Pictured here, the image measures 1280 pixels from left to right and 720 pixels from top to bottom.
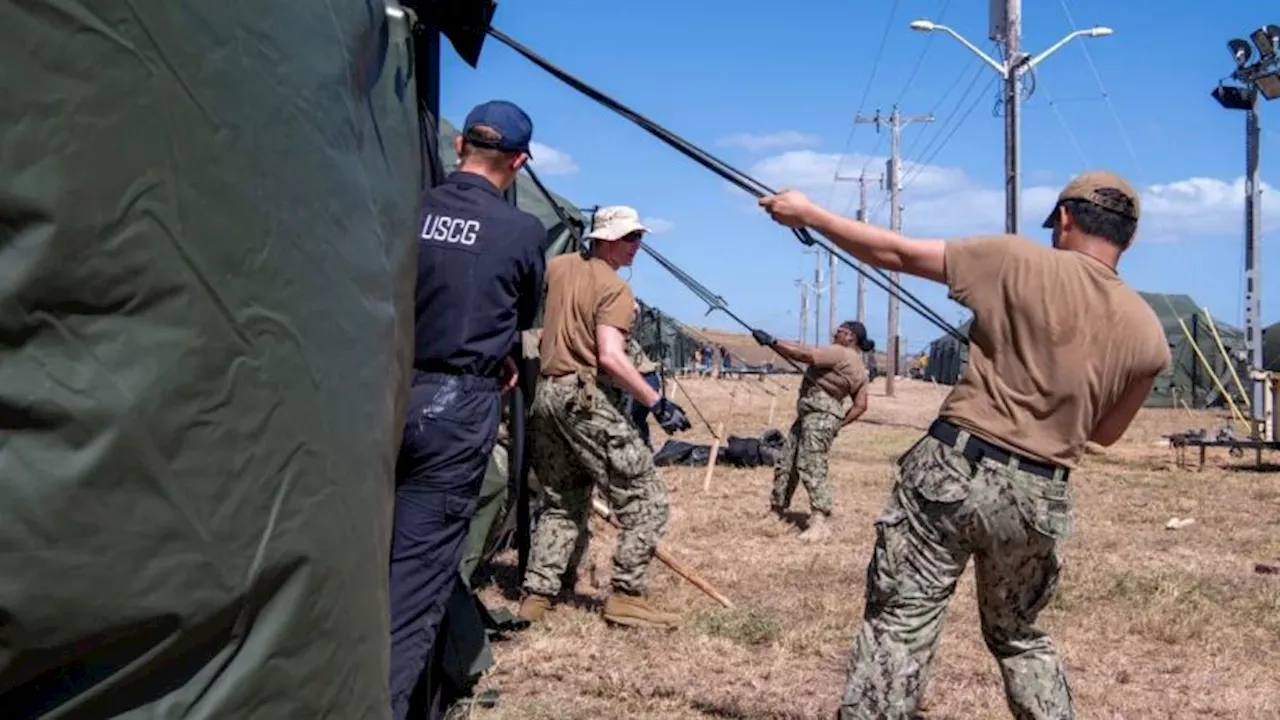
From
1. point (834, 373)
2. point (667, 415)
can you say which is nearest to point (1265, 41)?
point (834, 373)

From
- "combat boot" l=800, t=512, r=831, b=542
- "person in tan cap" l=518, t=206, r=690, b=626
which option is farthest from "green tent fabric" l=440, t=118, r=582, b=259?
"person in tan cap" l=518, t=206, r=690, b=626

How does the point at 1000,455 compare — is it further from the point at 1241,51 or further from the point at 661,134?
the point at 1241,51

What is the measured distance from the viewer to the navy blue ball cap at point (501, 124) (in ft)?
11.7

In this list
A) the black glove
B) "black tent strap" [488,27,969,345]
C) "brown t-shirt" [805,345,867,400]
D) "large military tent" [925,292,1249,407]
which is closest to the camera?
"black tent strap" [488,27,969,345]

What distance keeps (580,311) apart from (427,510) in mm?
2567

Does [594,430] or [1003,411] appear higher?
[1003,411]

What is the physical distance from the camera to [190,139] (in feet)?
4.83

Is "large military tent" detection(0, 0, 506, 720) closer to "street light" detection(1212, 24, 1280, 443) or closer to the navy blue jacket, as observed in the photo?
the navy blue jacket

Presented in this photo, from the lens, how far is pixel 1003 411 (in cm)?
348

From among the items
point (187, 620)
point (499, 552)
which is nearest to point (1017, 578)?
point (187, 620)

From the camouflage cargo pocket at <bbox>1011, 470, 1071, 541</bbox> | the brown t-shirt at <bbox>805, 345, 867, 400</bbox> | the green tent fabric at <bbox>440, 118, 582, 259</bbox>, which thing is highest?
the green tent fabric at <bbox>440, 118, 582, 259</bbox>

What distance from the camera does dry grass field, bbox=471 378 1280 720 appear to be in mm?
4770

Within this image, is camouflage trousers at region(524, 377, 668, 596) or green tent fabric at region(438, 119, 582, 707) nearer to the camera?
green tent fabric at region(438, 119, 582, 707)

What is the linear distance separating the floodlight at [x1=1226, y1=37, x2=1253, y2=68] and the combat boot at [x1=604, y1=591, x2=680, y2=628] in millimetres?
19234
